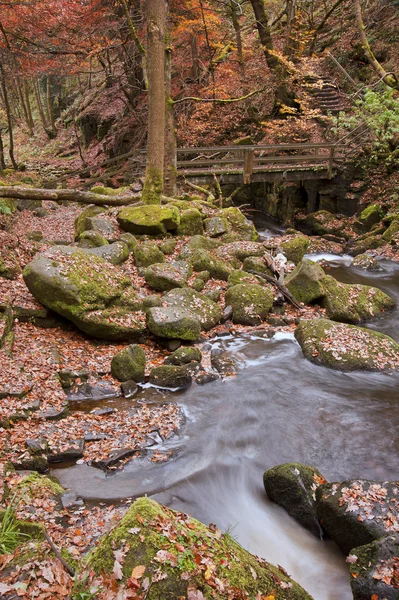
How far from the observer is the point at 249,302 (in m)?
9.63

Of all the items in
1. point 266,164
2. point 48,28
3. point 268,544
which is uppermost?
point 48,28

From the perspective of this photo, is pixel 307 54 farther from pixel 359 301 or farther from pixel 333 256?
pixel 359 301

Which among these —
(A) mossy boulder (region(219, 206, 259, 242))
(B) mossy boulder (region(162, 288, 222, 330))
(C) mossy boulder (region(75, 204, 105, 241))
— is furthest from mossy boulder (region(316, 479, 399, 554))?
(A) mossy boulder (region(219, 206, 259, 242))

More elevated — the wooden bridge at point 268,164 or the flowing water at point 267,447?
the wooden bridge at point 268,164

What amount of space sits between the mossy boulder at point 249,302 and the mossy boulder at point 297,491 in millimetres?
4801

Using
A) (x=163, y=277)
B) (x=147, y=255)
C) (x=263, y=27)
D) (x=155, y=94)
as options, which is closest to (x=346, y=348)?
(x=163, y=277)

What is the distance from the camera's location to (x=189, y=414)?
6488mm

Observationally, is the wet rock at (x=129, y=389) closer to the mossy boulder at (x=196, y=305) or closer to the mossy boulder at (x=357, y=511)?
the mossy boulder at (x=196, y=305)

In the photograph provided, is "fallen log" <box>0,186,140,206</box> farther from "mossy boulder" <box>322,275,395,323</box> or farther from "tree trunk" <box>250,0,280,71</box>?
"tree trunk" <box>250,0,280,71</box>

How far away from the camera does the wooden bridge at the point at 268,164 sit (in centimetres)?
1764

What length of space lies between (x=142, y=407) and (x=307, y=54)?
23.7 meters

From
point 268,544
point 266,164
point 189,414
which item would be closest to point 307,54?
point 266,164

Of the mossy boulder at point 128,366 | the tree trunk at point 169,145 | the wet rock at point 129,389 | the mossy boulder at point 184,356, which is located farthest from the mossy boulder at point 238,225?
the wet rock at point 129,389

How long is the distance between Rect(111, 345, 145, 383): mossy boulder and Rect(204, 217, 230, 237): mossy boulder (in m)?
7.11
